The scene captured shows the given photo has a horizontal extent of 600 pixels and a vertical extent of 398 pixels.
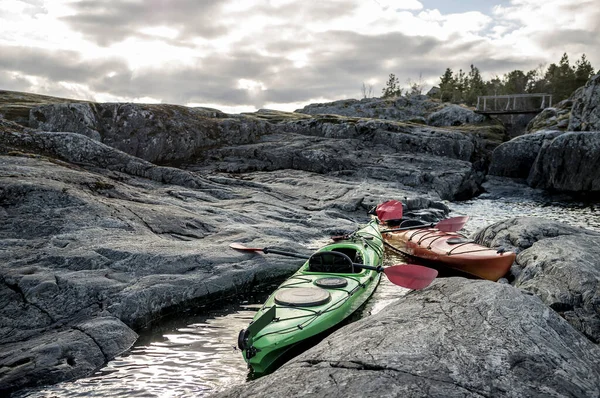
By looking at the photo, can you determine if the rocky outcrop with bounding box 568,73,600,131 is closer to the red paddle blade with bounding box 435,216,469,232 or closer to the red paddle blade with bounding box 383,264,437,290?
the red paddle blade with bounding box 435,216,469,232

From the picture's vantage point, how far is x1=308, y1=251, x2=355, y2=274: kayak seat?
10070mm

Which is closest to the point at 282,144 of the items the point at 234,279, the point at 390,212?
the point at 390,212

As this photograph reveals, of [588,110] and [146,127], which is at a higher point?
[588,110]

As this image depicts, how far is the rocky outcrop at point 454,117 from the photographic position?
5272 centimetres

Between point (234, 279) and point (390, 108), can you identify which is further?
point (390, 108)

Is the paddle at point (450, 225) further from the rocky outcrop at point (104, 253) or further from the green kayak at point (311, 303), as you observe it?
the green kayak at point (311, 303)

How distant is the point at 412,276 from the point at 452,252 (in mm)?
4273

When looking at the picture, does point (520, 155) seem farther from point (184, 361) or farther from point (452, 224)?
point (184, 361)

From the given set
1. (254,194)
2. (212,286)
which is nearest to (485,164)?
(254,194)

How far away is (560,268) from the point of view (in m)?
8.59

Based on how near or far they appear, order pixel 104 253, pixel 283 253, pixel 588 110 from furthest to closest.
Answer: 1. pixel 588 110
2. pixel 283 253
3. pixel 104 253

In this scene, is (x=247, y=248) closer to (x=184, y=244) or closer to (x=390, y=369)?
(x=184, y=244)

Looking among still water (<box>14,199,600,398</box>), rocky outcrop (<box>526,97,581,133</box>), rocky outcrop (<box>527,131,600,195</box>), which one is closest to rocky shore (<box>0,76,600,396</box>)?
still water (<box>14,199,600,398</box>)

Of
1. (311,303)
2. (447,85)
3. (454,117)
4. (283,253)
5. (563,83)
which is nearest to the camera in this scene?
(311,303)
